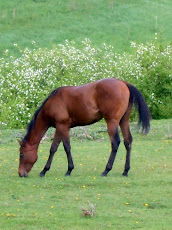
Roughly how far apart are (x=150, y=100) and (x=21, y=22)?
22.3 meters

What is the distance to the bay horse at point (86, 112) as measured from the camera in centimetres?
1151

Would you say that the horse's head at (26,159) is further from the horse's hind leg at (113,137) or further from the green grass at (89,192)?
the horse's hind leg at (113,137)

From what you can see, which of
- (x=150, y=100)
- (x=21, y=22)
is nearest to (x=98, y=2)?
(x=21, y=22)

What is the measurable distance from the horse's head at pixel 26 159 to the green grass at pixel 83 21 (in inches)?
1152

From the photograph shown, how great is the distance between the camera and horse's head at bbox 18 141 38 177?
11536 millimetres

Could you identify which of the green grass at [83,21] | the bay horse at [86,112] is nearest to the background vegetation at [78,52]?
the green grass at [83,21]

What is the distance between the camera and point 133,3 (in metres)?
49.3

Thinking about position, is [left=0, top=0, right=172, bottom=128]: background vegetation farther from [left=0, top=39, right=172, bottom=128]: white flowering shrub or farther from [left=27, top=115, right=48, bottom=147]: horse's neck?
[left=27, top=115, right=48, bottom=147]: horse's neck

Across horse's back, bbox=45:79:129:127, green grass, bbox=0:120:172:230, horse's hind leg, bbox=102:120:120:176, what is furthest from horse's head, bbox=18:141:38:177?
horse's hind leg, bbox=102:120:120:176

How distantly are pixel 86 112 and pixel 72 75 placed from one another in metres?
16.8

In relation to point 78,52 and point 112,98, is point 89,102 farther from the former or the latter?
point 78,52

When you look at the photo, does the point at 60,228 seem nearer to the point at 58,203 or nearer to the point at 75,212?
the point at 75,212

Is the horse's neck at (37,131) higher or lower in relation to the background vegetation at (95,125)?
higher

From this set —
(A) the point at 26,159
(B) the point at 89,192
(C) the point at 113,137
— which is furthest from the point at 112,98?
(B) the point at 89,192
